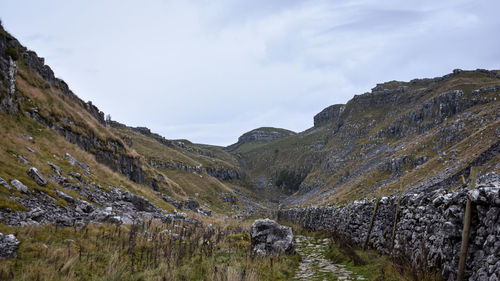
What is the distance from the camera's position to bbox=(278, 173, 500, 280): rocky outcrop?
544 centimetres

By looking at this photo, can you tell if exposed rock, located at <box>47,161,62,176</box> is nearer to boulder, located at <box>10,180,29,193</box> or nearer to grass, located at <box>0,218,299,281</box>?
boulder, located at <box>10,180,29,193</box>

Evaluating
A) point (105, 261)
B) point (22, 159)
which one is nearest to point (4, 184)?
point (22, 159)

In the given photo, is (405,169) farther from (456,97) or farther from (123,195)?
(123,195)

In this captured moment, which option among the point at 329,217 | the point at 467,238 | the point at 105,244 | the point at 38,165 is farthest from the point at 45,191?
the point at 329,217

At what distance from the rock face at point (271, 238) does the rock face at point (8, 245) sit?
10452mm

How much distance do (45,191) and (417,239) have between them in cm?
1594

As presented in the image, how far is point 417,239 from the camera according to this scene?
31.1 feet

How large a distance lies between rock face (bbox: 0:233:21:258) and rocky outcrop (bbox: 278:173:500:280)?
35.5ft

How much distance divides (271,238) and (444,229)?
10.5m

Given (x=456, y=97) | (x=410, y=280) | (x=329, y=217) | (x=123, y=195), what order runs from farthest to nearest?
(x=456, y=97), (x=329, y=217), (x=123, y=195), (x=410, y=280)

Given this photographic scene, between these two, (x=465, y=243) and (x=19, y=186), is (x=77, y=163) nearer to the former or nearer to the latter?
(x=19, y=186)

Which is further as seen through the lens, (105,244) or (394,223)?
(394,223)

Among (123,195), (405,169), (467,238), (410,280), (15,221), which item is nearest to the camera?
(467,238)

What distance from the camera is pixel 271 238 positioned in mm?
16094
